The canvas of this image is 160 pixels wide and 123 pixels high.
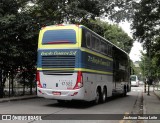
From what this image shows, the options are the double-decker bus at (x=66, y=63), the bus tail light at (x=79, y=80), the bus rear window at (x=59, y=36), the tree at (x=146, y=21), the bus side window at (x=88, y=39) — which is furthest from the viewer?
the tree at (x=146, y=21)

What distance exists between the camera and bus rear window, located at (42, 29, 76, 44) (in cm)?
1631

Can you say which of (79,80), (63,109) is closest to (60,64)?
(79,80)

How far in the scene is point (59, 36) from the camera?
16578 mm

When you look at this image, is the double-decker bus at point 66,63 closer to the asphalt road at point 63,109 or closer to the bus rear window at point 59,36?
the bus rear window at point 59,36

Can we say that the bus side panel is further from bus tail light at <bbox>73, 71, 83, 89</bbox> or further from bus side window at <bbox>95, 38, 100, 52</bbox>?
bus side window at <bbox>95, 38, 100, 52</bbox>

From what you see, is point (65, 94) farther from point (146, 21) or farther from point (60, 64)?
point (146, 21)

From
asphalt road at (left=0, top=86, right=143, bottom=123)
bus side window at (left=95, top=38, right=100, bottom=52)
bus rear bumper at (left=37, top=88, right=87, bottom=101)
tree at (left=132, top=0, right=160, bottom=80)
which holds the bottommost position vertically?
asphalt road at (left=0, top=86, right=143, bottom=123)

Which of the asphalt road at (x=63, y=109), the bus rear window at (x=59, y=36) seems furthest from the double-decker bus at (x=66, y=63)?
the asphalt road at (x=63, y=109)

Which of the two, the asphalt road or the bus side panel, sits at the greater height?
the bus side panel

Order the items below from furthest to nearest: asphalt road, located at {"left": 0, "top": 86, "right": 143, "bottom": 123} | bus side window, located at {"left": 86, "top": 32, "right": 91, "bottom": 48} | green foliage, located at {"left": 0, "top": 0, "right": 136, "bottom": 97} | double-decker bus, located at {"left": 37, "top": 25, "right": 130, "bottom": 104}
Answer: green foliage, located at {"left": 0, "top": 0, "right": 136, "bottom": 97} → bus side window, located at {"left": 86, "top": 32, "right": 91, "bottom": 48} → double-decker bus, located at {"left": 37, "top": 25, "right": 130, "bottom": 104} → asphalt road, located at {"left": 0, "top": 86, "right": 143, "bottom": 123}

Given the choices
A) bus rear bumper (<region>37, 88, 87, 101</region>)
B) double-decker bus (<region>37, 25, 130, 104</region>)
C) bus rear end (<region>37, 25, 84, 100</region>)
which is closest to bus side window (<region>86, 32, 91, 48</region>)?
double-decker bus (<region>37, 25, 130, 104</region>)

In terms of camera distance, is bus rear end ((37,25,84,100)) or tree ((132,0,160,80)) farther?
tree ((132,0,160,80))

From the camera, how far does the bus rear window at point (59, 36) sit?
1631 centimetres

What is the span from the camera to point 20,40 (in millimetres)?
22078
